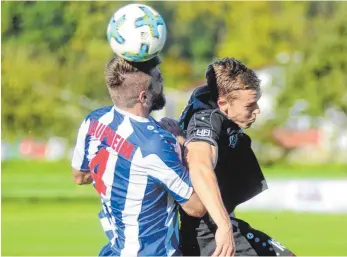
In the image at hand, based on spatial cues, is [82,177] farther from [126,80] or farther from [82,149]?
[126,80]

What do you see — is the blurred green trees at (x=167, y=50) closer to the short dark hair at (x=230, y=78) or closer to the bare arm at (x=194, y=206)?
the short dark hair at (x=230, y=78)

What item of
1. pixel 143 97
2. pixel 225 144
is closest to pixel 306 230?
pixel 225 144

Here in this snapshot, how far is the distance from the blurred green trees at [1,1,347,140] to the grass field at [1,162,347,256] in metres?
3.43

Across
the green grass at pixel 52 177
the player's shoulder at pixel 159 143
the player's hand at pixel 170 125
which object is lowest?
the player's shoulder at pixel 159 143

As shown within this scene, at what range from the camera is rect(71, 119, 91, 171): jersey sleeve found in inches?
231

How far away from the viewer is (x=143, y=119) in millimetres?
5656

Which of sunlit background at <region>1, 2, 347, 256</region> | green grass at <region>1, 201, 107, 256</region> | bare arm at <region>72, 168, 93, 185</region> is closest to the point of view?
bare arm at <region>72, 168, 93, 185</region>

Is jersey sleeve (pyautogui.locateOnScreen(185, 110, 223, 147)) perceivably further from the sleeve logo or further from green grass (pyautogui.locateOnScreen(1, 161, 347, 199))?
green grass (pyautogui.locateOnScreen(1, 161, 347, 199))

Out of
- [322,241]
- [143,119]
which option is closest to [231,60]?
[143,119]

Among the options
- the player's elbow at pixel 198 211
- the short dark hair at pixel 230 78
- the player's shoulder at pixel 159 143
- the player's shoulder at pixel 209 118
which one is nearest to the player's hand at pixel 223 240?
the player's elbow at pixel 198 211

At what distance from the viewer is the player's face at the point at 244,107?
5.94 meters

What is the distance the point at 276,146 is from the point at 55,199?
2209cm

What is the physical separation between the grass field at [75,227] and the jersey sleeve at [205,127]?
29.5 feet

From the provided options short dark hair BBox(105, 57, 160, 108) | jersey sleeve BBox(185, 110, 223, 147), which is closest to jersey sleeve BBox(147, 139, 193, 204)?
jersey sleeve BBox(185, 110, 223, 147)
